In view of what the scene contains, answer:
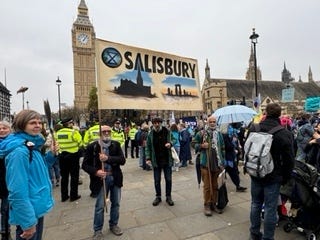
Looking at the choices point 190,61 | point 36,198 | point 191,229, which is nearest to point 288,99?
point 190,61

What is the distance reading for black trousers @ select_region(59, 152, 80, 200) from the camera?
6289 mm

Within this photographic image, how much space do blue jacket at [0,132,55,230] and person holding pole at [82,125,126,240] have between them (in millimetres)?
1331

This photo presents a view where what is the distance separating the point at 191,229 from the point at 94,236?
161cm

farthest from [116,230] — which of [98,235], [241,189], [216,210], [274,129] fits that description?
[241,189]

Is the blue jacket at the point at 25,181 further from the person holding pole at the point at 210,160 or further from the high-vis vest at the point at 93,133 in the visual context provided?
the person holding pole at the point at 210,160

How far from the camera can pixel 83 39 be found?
3836 inches

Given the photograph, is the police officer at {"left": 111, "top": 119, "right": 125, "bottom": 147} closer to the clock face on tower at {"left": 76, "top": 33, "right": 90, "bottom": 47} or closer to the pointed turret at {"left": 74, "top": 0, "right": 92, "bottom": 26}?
the clock face on tower at {"left": 76, "top": 33, "right": 90, "bottom": 47}

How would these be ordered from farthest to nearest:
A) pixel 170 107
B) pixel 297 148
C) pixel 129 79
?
pixel 297 148 → pixel 170 107 → pixel 129 79

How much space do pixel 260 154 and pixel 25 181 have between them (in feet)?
8.97

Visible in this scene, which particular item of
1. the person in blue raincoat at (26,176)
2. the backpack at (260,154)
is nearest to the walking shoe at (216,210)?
the backpack at (260,154)

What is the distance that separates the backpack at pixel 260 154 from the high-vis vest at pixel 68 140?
4528mm

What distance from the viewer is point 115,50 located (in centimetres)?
404

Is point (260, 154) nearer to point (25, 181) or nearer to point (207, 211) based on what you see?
point (207, 211)

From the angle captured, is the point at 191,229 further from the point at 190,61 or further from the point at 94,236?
the point at 190,61
